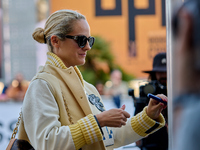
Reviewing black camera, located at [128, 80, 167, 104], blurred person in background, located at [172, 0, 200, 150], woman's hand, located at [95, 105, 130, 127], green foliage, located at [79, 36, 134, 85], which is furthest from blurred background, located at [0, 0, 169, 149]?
blurred person in background, located at [172, 0, 200, 150]

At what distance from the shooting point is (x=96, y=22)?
1770cm

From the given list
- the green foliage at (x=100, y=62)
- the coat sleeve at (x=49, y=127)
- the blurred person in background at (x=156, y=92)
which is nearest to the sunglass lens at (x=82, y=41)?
the coat sleeve at (x=49, y=127)

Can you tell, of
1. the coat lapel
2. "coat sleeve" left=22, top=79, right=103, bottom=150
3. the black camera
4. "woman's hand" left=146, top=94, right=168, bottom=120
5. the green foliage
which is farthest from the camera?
the green foliage

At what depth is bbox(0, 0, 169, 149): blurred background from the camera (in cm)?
1557

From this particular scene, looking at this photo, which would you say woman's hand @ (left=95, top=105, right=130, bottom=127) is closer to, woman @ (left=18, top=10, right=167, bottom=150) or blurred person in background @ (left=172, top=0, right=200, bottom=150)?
woman @ (left=18, top=10, right=167, bottom=150)

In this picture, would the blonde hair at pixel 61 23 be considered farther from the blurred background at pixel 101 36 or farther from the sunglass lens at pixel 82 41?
the blurred background at pixel 101 36

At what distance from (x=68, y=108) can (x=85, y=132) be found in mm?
166

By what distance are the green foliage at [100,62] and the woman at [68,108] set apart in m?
12.9

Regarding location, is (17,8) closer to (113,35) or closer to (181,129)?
(113,35)

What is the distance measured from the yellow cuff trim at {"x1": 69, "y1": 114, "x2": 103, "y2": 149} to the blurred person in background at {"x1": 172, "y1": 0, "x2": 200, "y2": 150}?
0.57 meters

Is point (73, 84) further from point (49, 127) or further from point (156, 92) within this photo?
point (156, 92)

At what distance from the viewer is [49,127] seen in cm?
138

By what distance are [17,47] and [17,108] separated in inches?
474

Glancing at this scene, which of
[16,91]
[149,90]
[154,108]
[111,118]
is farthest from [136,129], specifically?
[16,91]
